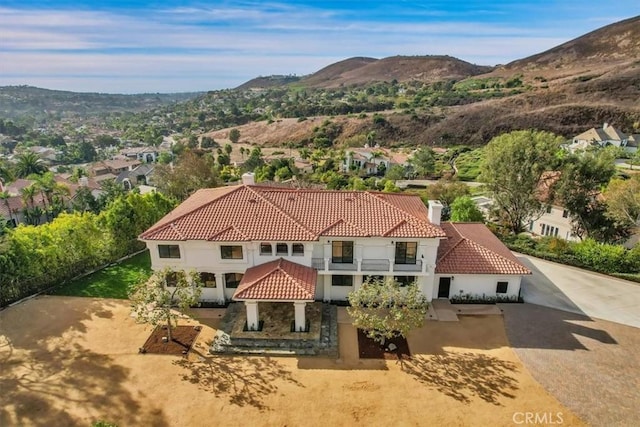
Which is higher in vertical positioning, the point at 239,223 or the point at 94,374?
the point at 239,223

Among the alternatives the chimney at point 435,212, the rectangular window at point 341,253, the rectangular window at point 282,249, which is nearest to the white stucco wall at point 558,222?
the chimney at point 435,212

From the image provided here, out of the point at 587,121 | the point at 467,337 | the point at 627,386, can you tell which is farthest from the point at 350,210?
the point at 587,121

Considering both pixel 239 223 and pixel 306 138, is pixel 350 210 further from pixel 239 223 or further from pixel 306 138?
pixel 306 138

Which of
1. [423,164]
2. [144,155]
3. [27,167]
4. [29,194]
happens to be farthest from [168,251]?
[144,155]

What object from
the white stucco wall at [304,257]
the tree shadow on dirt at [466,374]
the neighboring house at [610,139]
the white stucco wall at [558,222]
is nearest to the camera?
the tree shadow on dirt at [466,374]

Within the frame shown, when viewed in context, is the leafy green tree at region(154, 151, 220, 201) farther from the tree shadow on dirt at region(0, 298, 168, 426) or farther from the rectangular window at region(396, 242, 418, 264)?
the rectangular window at region(396, 242, 418, 264)

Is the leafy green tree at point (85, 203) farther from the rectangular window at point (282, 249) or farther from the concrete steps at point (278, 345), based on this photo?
the concrete steps at point (278, 345)

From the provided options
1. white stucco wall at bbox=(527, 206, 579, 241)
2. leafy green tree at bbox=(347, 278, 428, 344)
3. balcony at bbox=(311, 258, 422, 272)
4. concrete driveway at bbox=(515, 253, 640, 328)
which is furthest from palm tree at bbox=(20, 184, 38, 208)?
white stucco wall at bbox=(527, 206, 579, 241)
